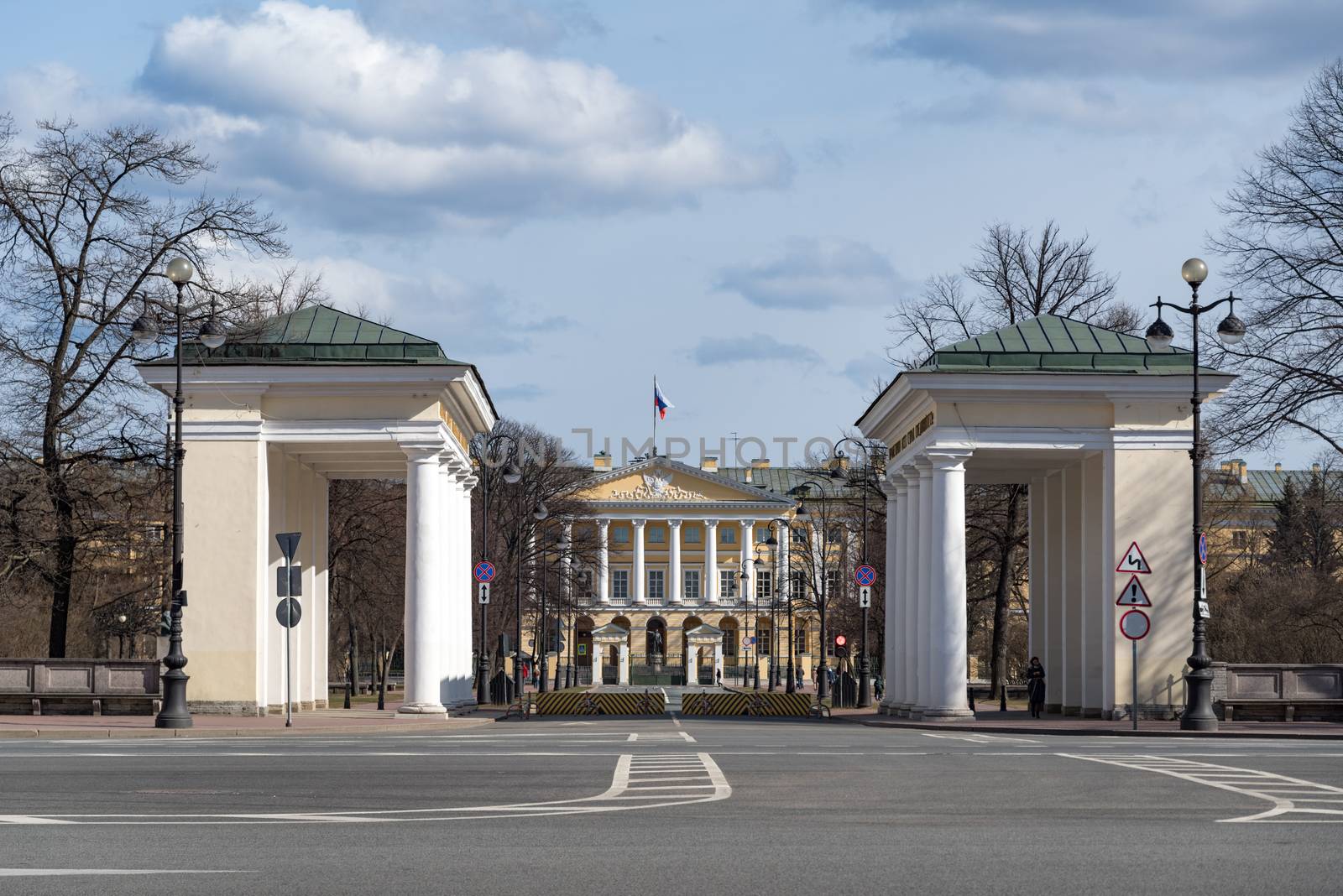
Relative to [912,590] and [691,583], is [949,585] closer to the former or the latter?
[912,590]

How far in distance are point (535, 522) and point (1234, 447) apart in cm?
4202

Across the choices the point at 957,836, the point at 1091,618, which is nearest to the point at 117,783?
the point at 957,836

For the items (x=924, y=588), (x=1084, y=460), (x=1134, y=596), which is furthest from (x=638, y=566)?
(x=1134, y=596)

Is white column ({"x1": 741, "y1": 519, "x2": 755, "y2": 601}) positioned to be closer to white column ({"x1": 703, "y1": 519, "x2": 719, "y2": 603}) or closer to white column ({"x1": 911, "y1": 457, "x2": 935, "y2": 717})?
white column ({"x1": 703, "y1": 519, "x2": 719, "y2": 603})

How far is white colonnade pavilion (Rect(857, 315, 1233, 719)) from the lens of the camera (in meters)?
36.0

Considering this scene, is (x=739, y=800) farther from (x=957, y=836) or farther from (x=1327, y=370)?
(x=1327, y=370)

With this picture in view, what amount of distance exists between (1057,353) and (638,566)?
105680 mm

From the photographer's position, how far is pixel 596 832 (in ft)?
39.2

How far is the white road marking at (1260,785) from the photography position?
13.1 meters

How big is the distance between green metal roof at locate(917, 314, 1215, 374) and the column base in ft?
42.6

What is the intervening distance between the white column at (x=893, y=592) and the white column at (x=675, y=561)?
9456cm

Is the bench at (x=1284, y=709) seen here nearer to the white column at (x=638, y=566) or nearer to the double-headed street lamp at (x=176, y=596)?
the double-headed street lamp at (x=176, y=596)

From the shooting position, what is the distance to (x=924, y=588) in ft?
130

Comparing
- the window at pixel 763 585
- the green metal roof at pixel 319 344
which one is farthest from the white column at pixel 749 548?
the green metal roof at pixel 319 344
